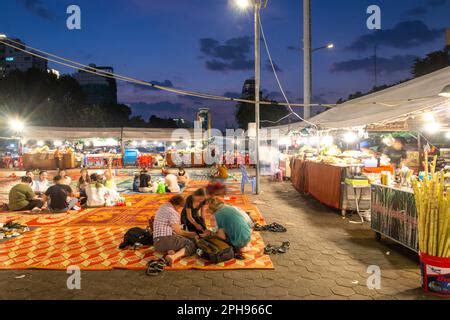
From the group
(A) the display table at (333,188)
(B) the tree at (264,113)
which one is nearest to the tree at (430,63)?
(B) the tree at (264,113)

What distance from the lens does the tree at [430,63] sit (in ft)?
103

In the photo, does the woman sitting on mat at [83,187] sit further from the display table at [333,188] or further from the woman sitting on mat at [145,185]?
the display table at [333,188]

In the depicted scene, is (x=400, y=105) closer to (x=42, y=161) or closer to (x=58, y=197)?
(x=58, y=197)

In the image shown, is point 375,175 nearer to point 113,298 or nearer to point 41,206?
point 113,298

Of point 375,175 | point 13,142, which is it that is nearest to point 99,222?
point 375,175

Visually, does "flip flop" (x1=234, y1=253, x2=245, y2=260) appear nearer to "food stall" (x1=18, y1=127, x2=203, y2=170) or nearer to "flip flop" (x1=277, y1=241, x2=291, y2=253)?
"flip flop" (x1=277, y1=241, x2=291, y2=253)

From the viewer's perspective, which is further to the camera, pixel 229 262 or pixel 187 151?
pixel 187 151

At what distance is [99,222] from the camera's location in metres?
8.00

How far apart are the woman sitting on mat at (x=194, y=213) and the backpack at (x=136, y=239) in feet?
2.45

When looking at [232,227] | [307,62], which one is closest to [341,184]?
[232,227]

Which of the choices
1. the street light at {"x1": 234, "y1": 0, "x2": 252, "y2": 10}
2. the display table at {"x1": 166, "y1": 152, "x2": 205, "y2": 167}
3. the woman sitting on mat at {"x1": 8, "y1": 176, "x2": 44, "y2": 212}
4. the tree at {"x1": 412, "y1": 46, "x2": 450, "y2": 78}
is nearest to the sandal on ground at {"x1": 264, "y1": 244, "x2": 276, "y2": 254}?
the woman sitting on mat at {"x1": 8, "y1": 176, "x2": 44, "y2": 212}

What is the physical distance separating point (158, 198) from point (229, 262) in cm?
675

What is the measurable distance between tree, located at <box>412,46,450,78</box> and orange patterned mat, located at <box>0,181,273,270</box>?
3248 cm
